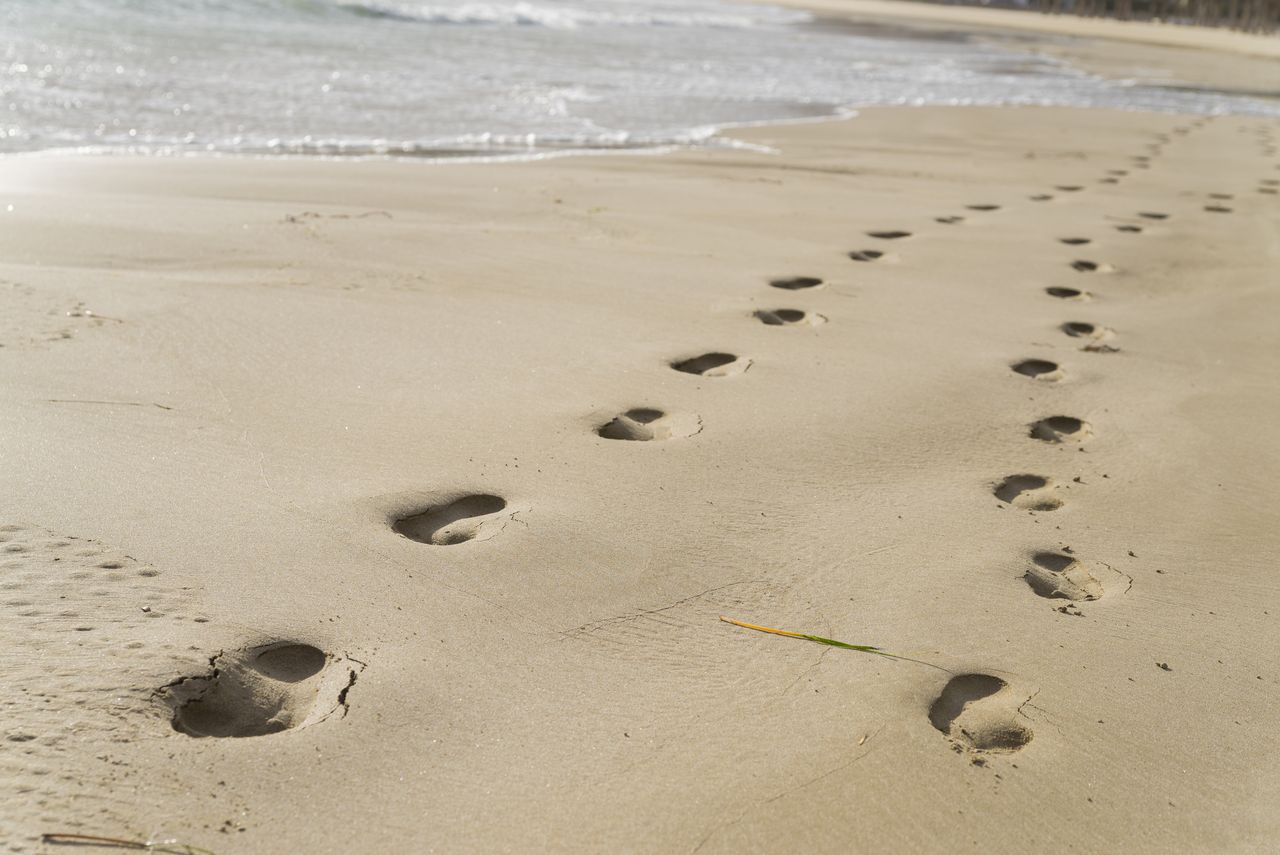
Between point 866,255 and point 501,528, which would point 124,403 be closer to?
point 501,528

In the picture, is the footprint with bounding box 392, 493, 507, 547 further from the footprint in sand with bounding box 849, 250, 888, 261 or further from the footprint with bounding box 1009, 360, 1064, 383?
the footprint in sand with bounding box 849, 250, 888, 261

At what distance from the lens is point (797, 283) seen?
404 cm

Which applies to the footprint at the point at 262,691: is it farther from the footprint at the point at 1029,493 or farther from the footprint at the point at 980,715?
the footprint at the point at 1029,493

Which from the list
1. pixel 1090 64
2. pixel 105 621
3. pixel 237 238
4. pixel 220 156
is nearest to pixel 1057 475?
pixel 105 621

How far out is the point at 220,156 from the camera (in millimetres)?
6109

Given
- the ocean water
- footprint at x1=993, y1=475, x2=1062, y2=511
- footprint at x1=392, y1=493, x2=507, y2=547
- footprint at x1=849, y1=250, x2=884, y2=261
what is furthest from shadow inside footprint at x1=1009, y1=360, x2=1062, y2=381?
the ocean water

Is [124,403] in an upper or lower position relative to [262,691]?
upper

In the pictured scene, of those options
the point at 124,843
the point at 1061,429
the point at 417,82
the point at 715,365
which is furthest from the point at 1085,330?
the point at 417,82

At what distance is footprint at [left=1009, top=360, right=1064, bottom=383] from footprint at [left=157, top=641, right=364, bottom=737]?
7.38 ft

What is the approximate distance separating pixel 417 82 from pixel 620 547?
8.47 m

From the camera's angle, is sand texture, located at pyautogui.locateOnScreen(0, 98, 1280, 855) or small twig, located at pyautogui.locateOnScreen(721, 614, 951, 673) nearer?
sand texture, located at pyautogui.locateOnScreen(0, 98, 1280, 855)

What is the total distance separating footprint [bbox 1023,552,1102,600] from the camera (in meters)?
2.13

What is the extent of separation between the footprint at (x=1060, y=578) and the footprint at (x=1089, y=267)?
2553 millimetres

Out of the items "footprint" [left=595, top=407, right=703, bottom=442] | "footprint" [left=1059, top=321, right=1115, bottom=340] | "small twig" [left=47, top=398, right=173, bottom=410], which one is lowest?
"footprint" [left=1059, top=321, right=1115, bottom=340]
